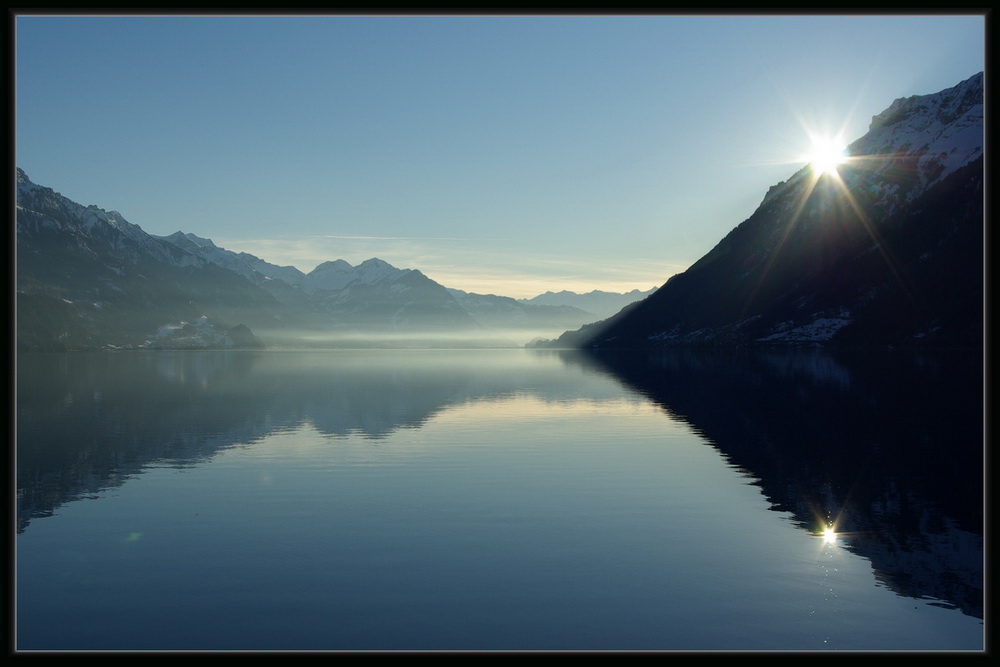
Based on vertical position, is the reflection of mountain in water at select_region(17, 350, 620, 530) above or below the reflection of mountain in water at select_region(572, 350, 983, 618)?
below

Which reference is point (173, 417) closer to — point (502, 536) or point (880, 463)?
point (502, 536)

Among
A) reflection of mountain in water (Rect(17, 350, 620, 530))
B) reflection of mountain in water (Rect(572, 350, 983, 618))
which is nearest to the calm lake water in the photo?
reflection of mountain in water (Rect(572, 350, 983, 618))

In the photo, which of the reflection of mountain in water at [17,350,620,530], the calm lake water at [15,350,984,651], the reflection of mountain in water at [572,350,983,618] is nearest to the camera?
the calm lake water at [15,350,984,651]

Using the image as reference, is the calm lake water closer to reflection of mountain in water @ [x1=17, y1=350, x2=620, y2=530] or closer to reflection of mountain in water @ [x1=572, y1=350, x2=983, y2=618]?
reflection of mountain in water @ [x1=572, y1=350, x2=983, y2=618]

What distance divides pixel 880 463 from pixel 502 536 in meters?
38.4

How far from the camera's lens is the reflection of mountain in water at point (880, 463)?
34.3m

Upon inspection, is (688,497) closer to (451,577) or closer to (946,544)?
(946,544)

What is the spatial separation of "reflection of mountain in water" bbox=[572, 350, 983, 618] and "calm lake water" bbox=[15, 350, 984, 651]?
0.32m

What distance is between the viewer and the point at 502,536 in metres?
37.4

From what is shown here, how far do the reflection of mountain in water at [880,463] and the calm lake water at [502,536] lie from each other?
0.32 metres

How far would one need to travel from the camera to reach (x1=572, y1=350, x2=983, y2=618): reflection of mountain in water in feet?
112

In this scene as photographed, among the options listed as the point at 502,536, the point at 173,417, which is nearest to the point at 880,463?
the point at 502,536
